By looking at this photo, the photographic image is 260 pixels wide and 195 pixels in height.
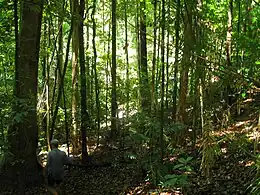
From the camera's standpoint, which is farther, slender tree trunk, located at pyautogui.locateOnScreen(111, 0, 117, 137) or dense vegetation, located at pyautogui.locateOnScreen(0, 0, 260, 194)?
slender tree trunk, located at pyautogui.locateOnScreen(111, 0, 117, 137)

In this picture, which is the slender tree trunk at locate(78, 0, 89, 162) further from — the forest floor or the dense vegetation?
the forest floor

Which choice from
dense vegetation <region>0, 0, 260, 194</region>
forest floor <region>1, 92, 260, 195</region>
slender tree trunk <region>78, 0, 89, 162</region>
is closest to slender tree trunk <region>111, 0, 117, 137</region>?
dense vegetation <region>0, 0, 260, 194</region>

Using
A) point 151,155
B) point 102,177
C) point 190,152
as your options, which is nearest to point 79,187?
point 102,177

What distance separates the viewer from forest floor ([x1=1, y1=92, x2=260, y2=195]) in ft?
16.6

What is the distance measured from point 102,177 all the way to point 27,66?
3.45 metres

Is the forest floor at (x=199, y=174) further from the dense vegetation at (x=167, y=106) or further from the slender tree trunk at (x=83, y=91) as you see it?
the slender tree trunk at (x=83, y=91)

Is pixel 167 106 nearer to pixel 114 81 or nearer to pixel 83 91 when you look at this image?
pixel 83 91

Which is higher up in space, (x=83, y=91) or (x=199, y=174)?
(x=83, y=91)

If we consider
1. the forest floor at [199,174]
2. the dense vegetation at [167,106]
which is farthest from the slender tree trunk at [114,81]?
the forest floor at [199,174]

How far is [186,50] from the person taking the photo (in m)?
4.37

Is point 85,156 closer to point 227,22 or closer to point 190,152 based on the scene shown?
point 190,152

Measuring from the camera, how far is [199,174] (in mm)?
6230

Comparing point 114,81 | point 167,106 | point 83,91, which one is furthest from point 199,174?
point 114,81

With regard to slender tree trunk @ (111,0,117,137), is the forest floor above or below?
below
